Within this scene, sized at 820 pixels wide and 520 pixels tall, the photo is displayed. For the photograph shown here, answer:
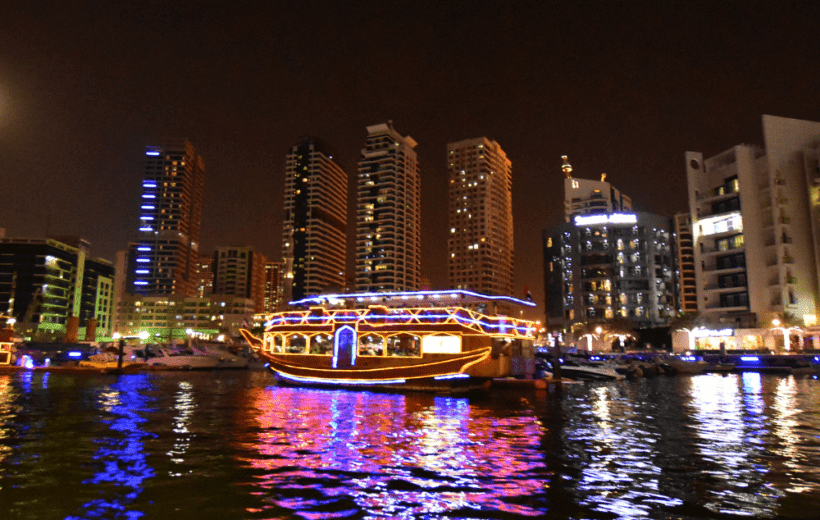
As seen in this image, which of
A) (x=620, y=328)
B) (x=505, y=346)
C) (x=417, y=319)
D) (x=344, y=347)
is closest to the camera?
(x=417, y=319)

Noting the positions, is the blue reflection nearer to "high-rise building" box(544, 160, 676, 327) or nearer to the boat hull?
the boat hull

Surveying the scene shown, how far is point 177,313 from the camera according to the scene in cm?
17350

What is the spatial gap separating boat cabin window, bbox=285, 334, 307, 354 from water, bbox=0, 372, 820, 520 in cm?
1147

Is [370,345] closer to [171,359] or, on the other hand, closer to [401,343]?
[401,343]

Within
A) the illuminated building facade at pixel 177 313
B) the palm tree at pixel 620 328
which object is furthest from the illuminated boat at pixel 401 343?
the illuminated building facade at pixel 177 313

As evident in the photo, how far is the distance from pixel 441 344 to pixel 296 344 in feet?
40.4

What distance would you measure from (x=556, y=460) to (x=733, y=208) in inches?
3052

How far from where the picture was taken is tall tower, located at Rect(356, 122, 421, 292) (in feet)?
576

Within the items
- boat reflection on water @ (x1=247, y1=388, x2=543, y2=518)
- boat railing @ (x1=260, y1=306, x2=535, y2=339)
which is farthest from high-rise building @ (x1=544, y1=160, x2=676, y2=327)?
boat reflection on water @ (x1=247, y1=388, x2=543, y2=518)

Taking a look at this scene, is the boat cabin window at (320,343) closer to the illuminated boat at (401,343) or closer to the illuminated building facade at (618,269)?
the illuminated boat at (401,343)

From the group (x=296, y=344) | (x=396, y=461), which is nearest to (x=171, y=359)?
(x=296, y=344)

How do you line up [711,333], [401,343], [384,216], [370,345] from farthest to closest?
[384,216] < [711,333] < [370,345] < [401,343]

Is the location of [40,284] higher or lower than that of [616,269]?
lower

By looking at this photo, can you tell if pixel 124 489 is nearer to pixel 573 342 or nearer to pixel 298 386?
pixel 298 386
